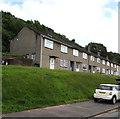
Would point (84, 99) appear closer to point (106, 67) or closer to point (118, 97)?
point (118, 97)

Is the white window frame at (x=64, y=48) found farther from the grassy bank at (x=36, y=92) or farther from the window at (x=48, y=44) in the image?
the grassy bank at (x=36, y=92)

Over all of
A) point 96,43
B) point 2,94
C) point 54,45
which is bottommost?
point 2,94

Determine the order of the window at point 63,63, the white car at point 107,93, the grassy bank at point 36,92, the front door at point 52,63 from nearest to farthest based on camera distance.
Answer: the grassy bank at point 36,92 < the white car at point 107,93 < the front door at point 52,63 < the window at point 63,63

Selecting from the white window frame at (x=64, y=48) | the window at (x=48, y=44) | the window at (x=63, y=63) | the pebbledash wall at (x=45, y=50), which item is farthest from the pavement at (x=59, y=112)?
the white window frame at (x=64, y=48)

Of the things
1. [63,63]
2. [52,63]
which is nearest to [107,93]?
[52,63]

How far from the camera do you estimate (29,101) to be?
36.5 ft

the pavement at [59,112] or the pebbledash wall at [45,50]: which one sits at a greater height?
the pebbledash wall at [45,50]

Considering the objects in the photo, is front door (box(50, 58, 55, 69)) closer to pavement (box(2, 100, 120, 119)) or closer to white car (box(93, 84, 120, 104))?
white car (box(93, 84, 120, 104))

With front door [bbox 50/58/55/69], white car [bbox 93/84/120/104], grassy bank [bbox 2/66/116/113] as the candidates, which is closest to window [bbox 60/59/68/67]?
front door [bbox 50/58/55/69]

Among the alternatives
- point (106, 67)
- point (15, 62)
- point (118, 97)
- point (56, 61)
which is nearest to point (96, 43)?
point (106, 67)

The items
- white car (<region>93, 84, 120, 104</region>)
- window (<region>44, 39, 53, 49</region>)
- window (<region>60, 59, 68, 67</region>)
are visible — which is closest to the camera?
white car (<region>93, 84, 120, 104</region>)

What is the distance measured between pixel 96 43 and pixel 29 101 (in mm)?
79046

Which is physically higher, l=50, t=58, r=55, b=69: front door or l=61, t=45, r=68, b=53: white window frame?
l=61, t=45, r=68, b=53: white window frame

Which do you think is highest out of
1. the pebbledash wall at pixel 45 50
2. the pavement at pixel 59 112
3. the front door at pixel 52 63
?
the pebbledash wall at pixel 45 50
